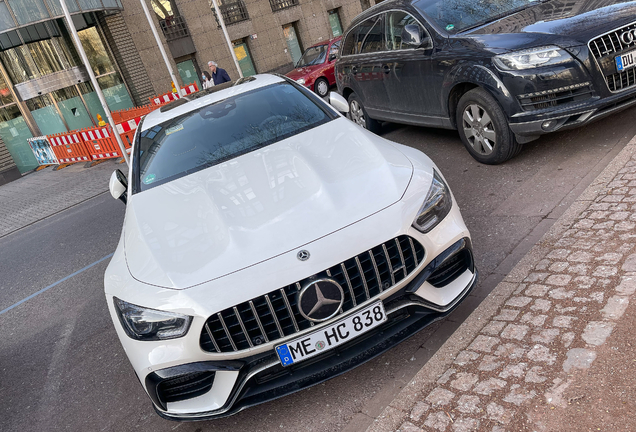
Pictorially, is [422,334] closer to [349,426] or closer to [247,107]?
[349,426]

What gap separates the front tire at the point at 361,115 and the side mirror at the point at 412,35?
193 cm

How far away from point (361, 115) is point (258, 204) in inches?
207

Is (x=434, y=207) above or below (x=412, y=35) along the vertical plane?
below

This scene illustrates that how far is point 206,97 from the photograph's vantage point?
187 inches

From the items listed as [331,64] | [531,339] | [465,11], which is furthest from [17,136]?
[531,339]

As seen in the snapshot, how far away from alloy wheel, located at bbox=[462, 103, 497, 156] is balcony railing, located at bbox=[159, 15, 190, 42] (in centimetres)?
2077

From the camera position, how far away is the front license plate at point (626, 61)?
4.58 m

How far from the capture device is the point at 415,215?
2803mm

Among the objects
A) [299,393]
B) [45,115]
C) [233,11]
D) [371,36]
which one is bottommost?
[299,393]

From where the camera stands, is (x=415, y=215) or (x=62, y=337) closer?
(x=415, y=215)

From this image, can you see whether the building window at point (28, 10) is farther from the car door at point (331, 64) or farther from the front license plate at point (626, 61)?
the front license plate at point (626, 61)

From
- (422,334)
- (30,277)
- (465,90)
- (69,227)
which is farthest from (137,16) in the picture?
(422,334)

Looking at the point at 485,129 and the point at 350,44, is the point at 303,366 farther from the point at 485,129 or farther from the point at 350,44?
the point at 350,44

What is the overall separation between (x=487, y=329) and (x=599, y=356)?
606 mm
